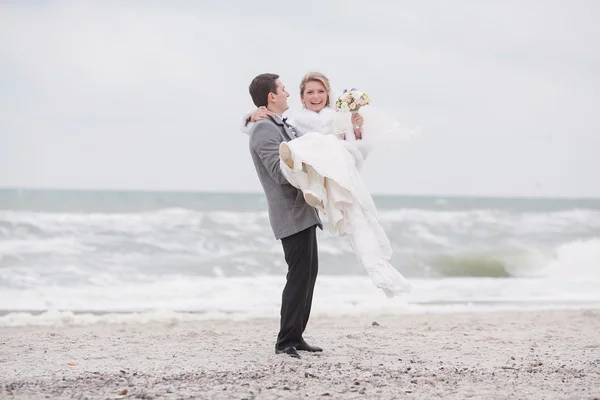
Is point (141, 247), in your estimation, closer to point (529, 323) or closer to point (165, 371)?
point (529, 323)

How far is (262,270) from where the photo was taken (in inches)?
533

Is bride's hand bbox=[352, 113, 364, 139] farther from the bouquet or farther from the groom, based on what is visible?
the groom

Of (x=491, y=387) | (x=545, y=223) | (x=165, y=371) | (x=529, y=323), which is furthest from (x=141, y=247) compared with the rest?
(x=545, y=223)

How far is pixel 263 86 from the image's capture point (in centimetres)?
481

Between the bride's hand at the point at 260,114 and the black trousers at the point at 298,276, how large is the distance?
819 millimetres

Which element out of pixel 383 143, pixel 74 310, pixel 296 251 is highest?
pixel 383 143

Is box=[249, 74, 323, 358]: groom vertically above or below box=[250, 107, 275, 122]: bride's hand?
below

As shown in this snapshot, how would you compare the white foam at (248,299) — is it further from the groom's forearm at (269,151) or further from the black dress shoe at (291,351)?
the groom's forearm at (269,151)

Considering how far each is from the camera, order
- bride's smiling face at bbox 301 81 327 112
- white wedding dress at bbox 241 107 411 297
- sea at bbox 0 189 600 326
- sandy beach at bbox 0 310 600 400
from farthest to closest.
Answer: sea at bbox 0 189 600 326 < bride's smiling face at bbox 301 81 327 112 < white wedding dress at bbox 241 107 411 297 < sandy beach at bbox 0 310 600 400

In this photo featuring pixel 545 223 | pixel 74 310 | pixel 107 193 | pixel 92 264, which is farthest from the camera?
pixel 107 193

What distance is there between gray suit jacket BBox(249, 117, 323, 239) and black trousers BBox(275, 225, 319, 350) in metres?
0.09

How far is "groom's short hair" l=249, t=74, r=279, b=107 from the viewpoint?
479cm

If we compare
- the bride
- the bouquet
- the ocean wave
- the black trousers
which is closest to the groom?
the black trousers

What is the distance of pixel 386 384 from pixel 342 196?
120 cm
